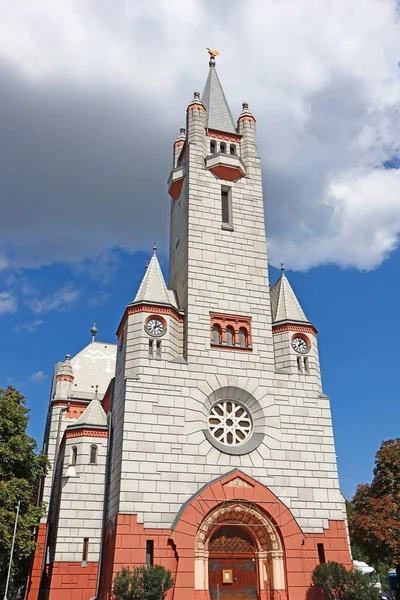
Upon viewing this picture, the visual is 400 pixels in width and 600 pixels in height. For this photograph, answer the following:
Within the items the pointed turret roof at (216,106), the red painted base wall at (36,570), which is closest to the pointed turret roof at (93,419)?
the red painted base wall at (36,570)

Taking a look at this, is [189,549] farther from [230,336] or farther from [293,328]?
[293,328]

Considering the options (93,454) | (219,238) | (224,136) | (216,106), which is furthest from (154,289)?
(216,106)

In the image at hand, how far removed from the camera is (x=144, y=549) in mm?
21562

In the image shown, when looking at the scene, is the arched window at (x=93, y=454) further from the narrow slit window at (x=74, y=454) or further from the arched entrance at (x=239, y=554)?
the arched entrance at (x=239, y=554)

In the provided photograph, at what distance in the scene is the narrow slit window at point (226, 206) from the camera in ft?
101

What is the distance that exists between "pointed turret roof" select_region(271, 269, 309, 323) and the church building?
0.39ft

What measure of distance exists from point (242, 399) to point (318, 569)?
786 centimetres

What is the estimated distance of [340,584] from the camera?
21516 millimetres

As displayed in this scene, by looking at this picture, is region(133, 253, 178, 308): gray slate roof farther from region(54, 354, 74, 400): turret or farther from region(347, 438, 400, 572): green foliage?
region(347, 438, 400, 572): green foliage

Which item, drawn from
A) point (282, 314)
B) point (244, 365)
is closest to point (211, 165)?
point (282, 314)

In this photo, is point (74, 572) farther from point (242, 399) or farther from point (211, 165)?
point (211, 165)

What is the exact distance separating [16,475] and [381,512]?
19.8 m

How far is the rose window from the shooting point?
81.9ft

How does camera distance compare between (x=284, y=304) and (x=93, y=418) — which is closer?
(x=93, y=418)
